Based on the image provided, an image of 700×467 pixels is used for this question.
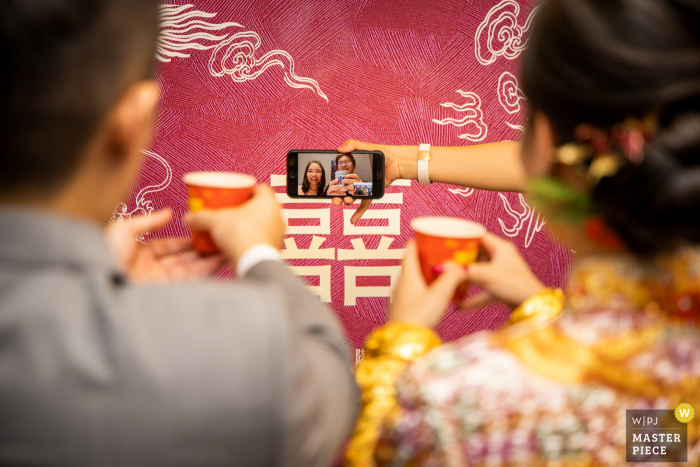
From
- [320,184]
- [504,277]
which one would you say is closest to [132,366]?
[504,277]

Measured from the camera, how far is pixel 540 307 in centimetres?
90

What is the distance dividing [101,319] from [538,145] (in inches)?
21.9

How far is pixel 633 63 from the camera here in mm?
558

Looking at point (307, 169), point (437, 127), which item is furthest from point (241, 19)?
point (437, 127)

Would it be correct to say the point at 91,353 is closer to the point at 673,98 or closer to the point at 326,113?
the point at 673,98

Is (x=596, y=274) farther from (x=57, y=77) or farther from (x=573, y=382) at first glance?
(x=57, y=77)

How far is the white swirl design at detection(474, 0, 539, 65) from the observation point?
7.36ft

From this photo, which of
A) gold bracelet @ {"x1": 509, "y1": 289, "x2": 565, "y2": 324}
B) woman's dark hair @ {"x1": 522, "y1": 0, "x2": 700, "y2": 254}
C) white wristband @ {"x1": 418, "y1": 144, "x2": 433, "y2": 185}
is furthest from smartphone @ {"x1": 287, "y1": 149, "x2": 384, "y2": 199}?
woman's dark hair @ {"x1": 522, "y1": 0, "x2": 700, "y2": 254}

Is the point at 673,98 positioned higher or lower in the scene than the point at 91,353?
higher

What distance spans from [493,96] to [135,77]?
1963 millimetres

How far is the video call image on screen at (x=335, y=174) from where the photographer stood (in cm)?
210

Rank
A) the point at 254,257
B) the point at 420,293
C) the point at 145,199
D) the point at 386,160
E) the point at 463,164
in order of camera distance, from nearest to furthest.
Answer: the point at 254,257 → the point at 420,293 → the point at 463,164 → the point at 386,160 → the point at 145,199

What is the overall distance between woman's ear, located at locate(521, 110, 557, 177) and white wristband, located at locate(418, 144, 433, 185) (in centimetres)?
140

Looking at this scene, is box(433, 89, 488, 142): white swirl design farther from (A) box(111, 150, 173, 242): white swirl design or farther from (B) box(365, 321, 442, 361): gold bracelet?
(B) box(365, 321, 442, 361): gold bracelet
